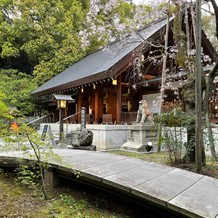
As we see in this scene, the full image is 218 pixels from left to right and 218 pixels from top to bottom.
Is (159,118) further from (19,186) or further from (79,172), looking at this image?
(19,186)

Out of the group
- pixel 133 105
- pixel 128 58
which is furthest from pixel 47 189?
pixel 133 105

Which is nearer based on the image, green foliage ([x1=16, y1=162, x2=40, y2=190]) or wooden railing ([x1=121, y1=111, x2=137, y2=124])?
green foliage ([x1=16, y1=162, x2=40, y2=190])

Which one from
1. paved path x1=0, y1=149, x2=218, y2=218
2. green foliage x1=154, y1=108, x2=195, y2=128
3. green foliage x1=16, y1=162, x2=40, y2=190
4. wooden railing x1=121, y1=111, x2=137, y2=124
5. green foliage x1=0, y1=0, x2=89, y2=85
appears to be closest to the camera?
paved path x1=0, y1=149, x2=218, y2=218

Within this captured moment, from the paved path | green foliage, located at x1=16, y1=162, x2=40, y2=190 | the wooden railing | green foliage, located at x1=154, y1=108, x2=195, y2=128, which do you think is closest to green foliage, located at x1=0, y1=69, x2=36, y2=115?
the wooden railing

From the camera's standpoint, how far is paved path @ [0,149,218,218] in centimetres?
238

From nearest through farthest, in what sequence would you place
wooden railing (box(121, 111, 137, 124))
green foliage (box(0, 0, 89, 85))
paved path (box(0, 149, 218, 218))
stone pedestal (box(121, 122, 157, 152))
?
paved path (box(0, 149, 218, 218)), stone pedestal (box(121, 122, 157, 152)), wooden railing (box(121, 111, 137, 124)), green foliage (box(0, 0, 89, 85))

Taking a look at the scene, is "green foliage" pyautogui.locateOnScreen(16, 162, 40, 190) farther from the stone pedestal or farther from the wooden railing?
the wooden railing

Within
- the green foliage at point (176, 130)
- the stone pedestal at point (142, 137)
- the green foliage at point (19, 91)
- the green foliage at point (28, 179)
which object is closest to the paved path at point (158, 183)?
the green foliage at point (28, 179)

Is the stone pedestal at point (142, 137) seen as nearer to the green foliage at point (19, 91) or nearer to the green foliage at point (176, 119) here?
the green foliage at point (176, 119)

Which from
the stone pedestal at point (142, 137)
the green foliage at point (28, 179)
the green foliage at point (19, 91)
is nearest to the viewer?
the green foliage at point (28, 179)

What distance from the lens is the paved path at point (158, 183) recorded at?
2.38m

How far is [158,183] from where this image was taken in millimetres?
2971

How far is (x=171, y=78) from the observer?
9.96 metres

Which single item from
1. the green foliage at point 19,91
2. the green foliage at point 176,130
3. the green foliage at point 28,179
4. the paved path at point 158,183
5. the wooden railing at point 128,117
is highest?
the green foliage at point 19,91
